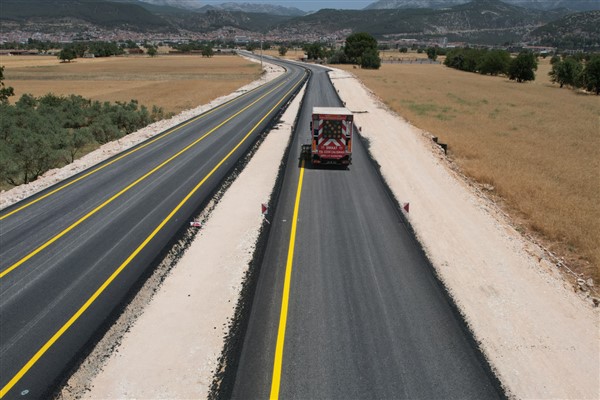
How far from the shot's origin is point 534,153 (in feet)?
86.0

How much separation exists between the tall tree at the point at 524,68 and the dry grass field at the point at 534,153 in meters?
30.8

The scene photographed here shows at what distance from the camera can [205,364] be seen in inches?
332

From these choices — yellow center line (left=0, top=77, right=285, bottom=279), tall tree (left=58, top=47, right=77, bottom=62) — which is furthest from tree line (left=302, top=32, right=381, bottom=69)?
tall tree (left=58, top=47, right=77, bottom=62)

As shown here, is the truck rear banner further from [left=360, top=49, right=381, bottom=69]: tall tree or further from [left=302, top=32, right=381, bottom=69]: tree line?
[left=302, top=32, right=381, bottom=69]: tree line

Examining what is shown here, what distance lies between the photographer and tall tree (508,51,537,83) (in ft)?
277

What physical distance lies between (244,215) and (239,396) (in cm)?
892

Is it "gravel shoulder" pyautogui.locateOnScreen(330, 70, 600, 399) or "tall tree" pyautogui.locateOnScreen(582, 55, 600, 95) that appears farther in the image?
"tall tree" pyautogui.locateOnScreen(582, 55, 600, 95)

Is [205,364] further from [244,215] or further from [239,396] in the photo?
[244,215]

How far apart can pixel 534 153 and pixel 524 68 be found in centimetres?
7275

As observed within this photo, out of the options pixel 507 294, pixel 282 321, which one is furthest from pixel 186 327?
pixel 507 294

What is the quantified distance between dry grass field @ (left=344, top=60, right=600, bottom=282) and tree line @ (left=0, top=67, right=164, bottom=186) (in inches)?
1005

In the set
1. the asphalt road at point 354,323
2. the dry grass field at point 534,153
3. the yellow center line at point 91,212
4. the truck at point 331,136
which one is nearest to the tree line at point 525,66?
the dry grass field at point 534,153

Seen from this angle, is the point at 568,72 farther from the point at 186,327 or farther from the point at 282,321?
the point at 186,327

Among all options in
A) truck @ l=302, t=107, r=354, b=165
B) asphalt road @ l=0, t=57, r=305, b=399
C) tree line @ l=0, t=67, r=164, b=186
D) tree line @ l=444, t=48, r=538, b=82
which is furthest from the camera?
tree line @ l=444, t=48, r=538, b=82
